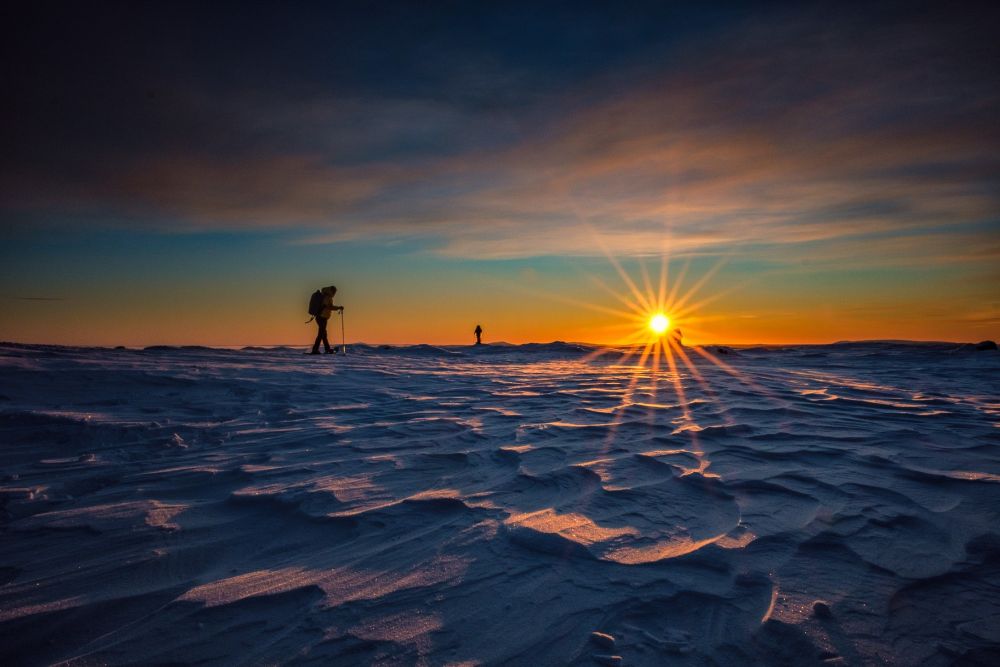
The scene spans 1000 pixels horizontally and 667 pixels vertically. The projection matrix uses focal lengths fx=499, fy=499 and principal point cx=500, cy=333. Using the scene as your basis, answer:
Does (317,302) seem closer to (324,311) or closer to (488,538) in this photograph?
(324,311)

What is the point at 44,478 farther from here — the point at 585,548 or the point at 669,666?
the point at 669,666

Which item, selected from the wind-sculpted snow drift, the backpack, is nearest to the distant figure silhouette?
A: the backpack

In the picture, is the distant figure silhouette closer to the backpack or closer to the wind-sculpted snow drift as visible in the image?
the backpack

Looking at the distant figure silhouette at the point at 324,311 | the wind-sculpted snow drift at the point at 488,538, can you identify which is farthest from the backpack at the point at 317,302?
the wind-sculpted snow drift at the point at 488,538

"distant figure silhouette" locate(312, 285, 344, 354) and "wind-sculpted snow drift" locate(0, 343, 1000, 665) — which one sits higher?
"distant figure silhouette" locate(312, 285, 344, 354)

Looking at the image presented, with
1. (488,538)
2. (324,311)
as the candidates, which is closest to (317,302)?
(324,311)

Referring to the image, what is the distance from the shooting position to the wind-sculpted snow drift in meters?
1.46

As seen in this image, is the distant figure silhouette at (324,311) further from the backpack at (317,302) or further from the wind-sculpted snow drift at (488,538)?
the wind-sculpted snow drift at (488,538)

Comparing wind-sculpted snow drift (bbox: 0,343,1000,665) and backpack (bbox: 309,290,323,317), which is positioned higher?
backpack (bbox: 309,290,323,317)

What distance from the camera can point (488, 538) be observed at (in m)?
2.07

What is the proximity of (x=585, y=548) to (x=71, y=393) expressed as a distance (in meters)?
4.83

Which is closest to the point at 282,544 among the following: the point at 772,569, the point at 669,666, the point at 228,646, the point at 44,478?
the point at 228,646

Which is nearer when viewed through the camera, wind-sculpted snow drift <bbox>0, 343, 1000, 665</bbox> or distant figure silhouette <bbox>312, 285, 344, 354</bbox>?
wind-sculpted snow drift <bbox>0, 343, 1000, 665</bbox>

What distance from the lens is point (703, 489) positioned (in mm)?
2654
